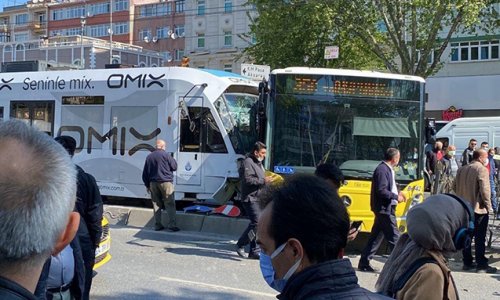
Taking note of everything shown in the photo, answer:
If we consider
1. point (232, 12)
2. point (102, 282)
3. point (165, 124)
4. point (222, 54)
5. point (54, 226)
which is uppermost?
point (232, 12)

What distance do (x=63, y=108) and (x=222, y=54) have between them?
44997 mm

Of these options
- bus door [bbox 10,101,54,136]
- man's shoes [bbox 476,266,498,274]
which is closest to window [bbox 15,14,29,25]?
bus door [bbox 10,101,54,136]

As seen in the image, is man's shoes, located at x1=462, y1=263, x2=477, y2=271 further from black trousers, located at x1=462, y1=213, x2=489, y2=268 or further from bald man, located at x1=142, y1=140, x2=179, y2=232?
bald man, located at x1=142, y1=140, x2=179, y2=232

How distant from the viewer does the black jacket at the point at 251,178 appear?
9227 mm

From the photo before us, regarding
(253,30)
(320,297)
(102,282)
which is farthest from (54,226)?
(253,30)

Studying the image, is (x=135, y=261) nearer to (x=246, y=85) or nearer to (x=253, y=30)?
(x=246, y=85)

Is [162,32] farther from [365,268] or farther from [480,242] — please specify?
[480,242]

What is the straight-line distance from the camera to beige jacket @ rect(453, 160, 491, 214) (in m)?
8.77

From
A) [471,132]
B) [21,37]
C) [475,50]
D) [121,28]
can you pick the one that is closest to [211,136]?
[471,132]

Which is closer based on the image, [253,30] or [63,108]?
[63,108]

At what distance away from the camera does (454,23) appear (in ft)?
65.5

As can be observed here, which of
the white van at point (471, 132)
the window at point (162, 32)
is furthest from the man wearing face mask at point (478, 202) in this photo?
the window at point (162, 32)

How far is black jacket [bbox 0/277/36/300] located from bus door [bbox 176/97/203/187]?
11881 millimetres

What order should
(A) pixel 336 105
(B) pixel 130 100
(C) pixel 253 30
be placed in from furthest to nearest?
(C) pixel 253 30 → (B) pixel 130 100 → (A) pixel 336 105
